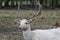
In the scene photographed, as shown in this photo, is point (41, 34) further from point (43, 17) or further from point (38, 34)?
point (43, 17)

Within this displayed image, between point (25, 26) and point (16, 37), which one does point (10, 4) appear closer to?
point (16, 37)

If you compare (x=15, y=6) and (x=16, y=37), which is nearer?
(x=16, y=37)

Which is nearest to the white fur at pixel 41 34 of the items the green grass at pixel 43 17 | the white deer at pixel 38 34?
the white deer at pixel 38 34

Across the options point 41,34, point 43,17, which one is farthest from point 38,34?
point 43,17

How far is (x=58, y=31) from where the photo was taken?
537 centimetres

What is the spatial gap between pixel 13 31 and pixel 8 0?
10510mm

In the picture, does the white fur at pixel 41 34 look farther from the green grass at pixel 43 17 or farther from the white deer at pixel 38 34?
the green grass at pixel 43 17

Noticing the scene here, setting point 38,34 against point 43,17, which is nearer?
point 38,34

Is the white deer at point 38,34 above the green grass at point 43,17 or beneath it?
above

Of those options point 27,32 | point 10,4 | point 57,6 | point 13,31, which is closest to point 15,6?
point 10,4

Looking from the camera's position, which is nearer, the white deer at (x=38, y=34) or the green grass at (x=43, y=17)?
the white deer at (x=38, y=34)

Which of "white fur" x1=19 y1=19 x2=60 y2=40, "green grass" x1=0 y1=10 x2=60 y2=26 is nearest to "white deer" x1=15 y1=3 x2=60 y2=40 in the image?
"white fur" x1=19 y1=19 x2=60 y2=40

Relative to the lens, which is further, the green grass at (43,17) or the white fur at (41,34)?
the green grass at (43,17)

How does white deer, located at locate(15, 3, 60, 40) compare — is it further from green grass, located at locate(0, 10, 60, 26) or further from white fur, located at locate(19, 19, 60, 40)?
green grass, located at locate(0, 10, 60, 26)
